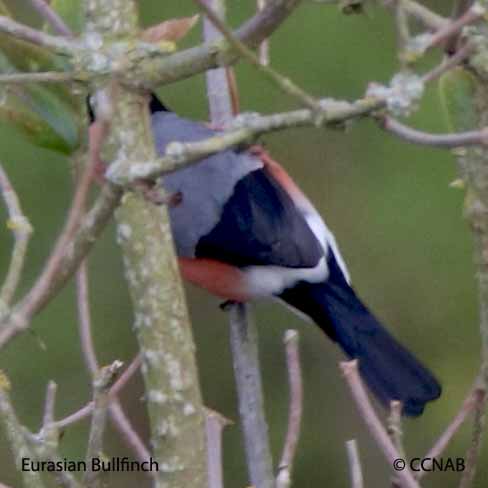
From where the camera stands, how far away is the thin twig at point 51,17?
118 centimetres

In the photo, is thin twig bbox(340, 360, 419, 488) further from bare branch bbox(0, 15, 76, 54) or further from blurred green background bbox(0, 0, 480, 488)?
blurred green background bbox(0, 0, 480, 488)

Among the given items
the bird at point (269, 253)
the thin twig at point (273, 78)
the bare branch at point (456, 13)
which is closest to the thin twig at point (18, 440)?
the thin twig at point (273, 78)

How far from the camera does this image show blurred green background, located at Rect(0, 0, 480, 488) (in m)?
3.41

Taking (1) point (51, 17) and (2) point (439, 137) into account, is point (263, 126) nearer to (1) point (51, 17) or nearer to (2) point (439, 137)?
(2) point (439, 137)

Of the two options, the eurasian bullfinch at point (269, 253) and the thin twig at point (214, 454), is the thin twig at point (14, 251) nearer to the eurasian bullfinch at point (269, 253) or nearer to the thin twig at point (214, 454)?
the thin twig at point (214, 454)

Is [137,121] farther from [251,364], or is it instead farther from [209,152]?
[251,364]

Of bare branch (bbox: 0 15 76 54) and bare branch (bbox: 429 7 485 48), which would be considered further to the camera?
bare branch (bbox: 0 15 76 54)

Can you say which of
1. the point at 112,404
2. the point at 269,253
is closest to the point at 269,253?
the point at 269,253

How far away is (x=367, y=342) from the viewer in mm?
2408

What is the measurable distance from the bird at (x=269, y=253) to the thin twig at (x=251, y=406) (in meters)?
0.47

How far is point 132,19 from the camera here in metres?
1.14

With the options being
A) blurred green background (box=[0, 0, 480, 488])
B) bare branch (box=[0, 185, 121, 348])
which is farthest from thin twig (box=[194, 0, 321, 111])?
blurred green background (box=[0, 0, 480, 488])

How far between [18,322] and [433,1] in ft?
9.30

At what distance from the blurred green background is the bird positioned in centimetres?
97
